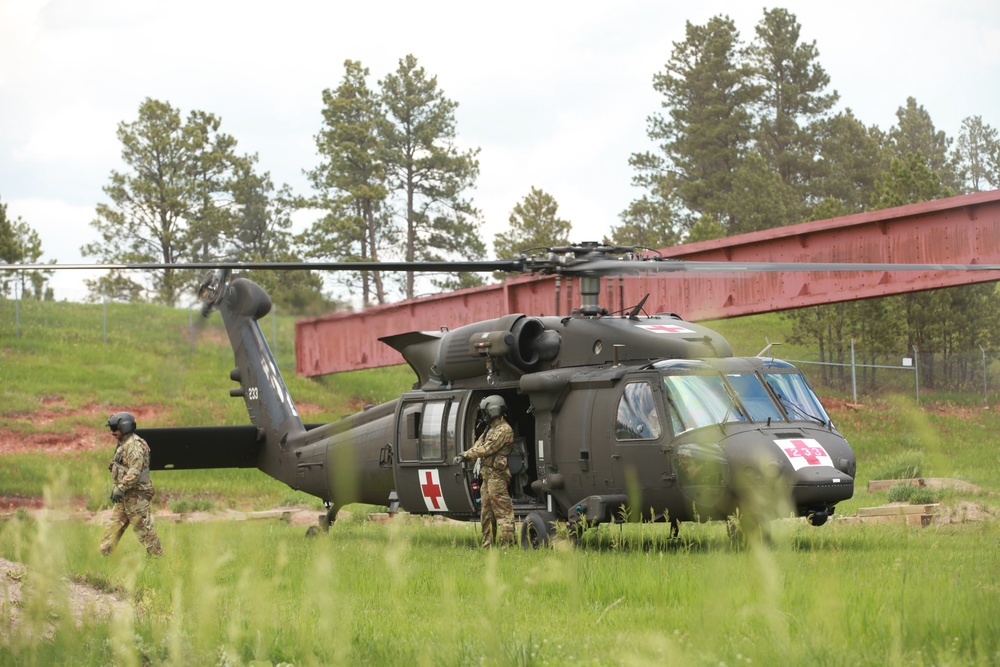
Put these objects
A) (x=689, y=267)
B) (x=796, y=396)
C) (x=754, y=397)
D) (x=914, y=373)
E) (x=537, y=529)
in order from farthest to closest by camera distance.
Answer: (x=914, y=373) < (x=537, y=529) < (x=796, y=396) < (x=754, y=397) < (x=689, y=267)

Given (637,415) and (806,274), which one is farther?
(806,274)

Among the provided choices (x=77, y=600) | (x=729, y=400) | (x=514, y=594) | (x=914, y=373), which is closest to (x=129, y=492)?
(x=77, y=600)

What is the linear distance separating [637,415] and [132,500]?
21.3ft

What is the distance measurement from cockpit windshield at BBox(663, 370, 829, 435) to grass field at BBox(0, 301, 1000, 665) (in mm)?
1349

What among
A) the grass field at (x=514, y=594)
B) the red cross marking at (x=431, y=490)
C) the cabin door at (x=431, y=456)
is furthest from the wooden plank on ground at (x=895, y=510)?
the red cross marking at (x=431, y=490)

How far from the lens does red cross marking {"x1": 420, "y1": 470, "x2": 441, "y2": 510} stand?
15047mm

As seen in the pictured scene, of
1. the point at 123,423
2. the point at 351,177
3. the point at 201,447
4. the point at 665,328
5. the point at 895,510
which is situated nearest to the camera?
the point at 665,328

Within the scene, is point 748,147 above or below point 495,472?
above

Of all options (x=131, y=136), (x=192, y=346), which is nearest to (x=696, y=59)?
(x=131, y=136)

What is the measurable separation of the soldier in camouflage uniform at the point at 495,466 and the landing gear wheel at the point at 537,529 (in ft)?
0.58

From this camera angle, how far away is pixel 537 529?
44.8ft

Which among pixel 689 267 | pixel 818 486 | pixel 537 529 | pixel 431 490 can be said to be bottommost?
pixel 537 529

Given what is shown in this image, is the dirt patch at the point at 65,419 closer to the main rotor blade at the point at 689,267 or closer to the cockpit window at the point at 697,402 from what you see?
the cockpit window at the point at 697,402

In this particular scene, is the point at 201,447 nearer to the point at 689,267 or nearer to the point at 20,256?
the point at 689,267
